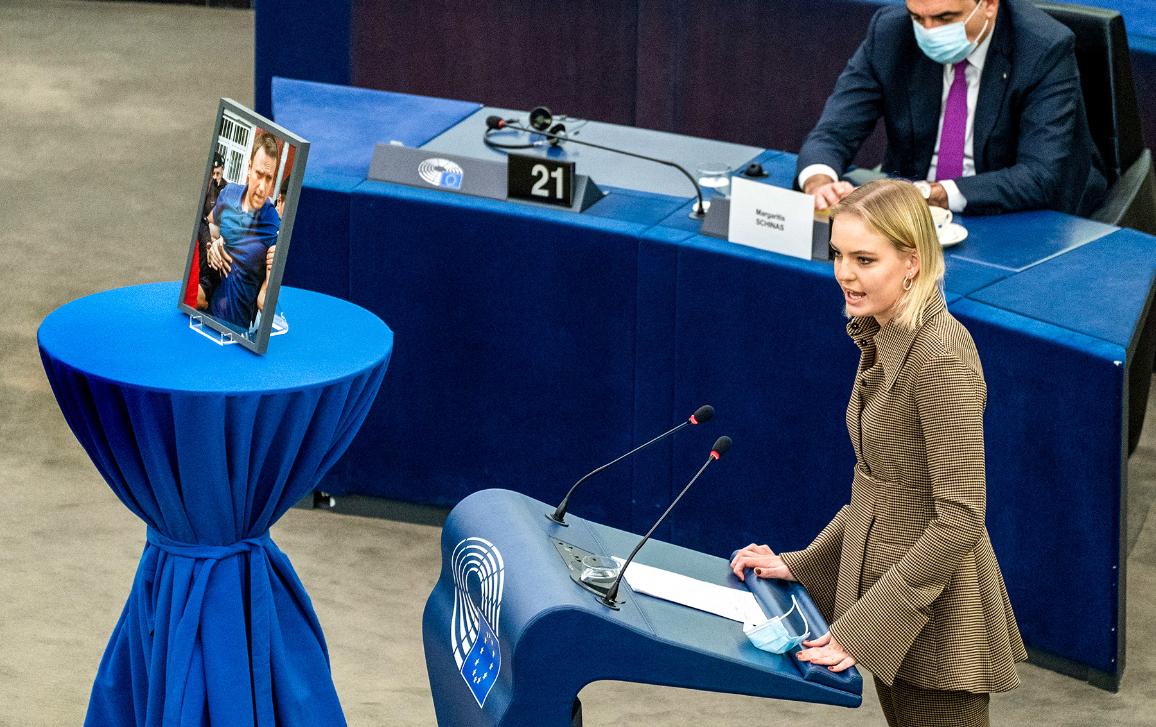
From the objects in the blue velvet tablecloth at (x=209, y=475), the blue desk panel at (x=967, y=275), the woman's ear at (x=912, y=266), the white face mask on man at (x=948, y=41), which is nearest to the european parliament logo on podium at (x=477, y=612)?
the blue velvet tablecloth at (x=209, y=475)

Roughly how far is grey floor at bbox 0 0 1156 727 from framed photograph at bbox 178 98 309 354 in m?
Answer: 1.12

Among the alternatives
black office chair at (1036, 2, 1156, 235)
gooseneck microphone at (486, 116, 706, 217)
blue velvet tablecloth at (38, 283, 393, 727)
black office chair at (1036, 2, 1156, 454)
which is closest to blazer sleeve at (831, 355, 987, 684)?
blue velvet tablecloth at (38, 283, 393, 727)

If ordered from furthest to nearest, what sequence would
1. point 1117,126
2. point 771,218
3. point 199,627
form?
point 1117,126 → point 771,218 → point 199,627

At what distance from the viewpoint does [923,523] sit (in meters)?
2.48

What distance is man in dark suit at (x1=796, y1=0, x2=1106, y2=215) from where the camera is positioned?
13.4ft

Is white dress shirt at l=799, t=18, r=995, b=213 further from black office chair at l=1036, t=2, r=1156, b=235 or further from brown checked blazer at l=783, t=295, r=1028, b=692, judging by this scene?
brown checked blazer at l=783, t=295, r=1028, b=692

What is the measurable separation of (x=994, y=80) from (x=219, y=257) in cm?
214

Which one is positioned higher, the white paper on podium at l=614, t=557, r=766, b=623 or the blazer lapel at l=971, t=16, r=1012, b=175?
the blazer lapel at l=971, t=16, r=1012, b=175

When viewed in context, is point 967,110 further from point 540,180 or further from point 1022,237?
point 540,180

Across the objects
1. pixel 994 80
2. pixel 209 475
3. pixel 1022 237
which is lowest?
pixel 209 475

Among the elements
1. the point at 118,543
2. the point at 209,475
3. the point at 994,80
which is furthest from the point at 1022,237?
the point at 118,543

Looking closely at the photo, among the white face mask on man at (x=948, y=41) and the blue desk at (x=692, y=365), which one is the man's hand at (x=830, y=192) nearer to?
the blue desk at (x=692, y=365)

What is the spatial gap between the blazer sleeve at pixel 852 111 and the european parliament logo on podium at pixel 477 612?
6.44 feet

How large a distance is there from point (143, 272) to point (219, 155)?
329cm
